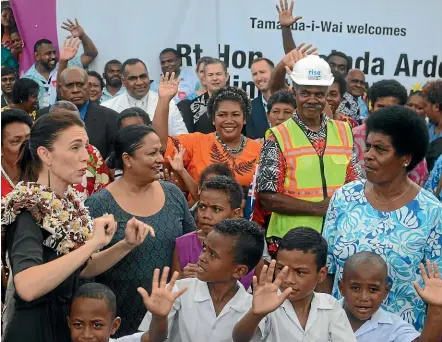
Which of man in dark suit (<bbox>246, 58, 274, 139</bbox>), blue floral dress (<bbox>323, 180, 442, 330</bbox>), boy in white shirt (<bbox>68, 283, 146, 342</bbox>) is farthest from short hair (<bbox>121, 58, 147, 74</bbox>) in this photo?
boy in white shirt (<bbox>68, 283, 146, 342</bbox>)

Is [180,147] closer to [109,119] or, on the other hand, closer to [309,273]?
[109,119]

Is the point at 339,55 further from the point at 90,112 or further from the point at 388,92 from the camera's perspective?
the point at 90,112

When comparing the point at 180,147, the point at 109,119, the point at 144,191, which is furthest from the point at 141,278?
the point at 109,119

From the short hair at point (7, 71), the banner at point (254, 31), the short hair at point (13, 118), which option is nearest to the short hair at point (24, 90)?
the short hair at point (7, 71)

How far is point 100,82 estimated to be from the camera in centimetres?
963

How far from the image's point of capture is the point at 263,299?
13.9 ft

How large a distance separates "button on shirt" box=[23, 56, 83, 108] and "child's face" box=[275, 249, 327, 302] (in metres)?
5.36

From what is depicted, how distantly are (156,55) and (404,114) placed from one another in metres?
5.23

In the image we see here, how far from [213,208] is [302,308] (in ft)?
3.46

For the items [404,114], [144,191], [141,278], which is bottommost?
[141,278]

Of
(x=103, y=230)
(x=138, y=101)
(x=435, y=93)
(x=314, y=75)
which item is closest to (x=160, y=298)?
(x=103, y=230)

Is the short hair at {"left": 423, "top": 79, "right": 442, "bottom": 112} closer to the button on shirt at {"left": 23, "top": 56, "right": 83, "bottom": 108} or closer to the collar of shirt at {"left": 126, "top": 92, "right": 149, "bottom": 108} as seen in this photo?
the collar of shirt at {"left": 126, "top": 92, "right": 149, "bottom": 108}

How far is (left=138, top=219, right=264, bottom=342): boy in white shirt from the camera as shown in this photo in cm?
465

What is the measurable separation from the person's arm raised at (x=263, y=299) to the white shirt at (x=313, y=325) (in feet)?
0.94
